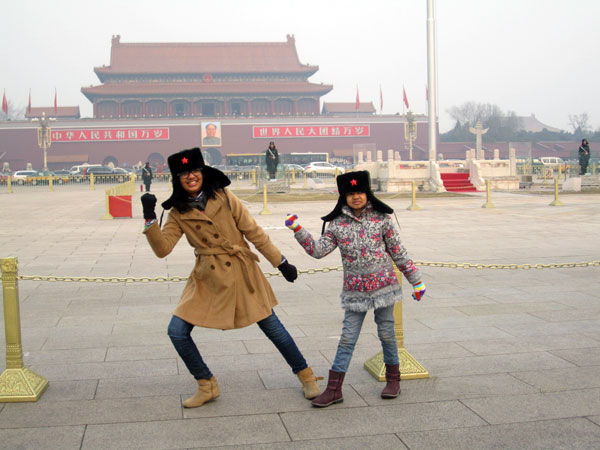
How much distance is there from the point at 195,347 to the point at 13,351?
1010 millimetres

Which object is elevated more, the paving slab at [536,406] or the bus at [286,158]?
the bus at [286,158]

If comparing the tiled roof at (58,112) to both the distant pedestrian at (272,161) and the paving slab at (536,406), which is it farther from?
the paving slab at (536,406)

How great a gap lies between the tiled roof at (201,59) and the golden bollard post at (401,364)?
175 feet

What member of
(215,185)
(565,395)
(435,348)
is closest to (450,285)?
(435,348)

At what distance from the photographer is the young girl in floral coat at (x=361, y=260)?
3.47 meters

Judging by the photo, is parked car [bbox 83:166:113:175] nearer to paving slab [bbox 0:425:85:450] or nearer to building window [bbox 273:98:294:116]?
building window [bbox 273:98:294:116]

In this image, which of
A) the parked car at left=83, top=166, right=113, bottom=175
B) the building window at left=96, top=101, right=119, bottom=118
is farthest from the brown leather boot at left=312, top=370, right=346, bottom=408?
the building window at left=96, top=101, right=119, bottom=118

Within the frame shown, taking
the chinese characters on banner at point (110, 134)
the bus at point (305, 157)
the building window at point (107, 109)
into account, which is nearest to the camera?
the chinese characters on banner at point (110, 134)

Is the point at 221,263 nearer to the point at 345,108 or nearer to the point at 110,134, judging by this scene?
the point at 110,134

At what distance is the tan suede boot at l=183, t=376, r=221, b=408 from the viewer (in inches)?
135

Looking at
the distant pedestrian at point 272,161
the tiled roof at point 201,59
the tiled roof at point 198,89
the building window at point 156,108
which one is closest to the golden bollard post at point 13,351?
the distant pedestrian at point 272,161

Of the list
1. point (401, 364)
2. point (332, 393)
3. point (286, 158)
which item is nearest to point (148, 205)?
point (332, 393)

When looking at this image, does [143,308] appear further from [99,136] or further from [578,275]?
[99,136]

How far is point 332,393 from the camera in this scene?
3430 millimetres
